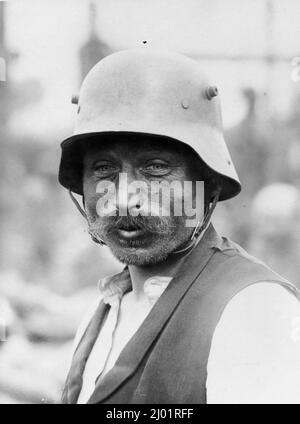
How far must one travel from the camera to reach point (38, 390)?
346 centimetres

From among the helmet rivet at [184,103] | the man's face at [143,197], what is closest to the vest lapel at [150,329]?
the man's face at [143,197]

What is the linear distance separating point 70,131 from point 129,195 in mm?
1226

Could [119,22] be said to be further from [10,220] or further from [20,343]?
[20,343]

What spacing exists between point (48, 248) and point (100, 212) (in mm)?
1133

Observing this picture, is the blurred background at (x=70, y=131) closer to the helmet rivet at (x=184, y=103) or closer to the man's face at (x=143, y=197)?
the helmet rivet at (x=184, y=103)

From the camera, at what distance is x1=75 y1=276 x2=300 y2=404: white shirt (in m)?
2.08

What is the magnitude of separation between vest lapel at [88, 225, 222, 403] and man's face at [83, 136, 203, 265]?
126 mm

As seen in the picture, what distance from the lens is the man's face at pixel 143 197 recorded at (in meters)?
2.44

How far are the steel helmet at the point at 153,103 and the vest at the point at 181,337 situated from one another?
15.6 inches

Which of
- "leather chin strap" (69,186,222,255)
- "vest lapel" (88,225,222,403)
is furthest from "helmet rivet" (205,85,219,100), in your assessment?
"vest lapel" (88,225,222,403)

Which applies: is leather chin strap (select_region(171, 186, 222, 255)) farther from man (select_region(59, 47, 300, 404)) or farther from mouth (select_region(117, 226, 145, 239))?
mouth (select_region(117, 226, 145, 239))

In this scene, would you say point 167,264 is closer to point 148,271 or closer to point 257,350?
point 148,271

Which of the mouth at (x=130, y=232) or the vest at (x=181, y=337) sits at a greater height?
the mouth at (x=130, y=232)

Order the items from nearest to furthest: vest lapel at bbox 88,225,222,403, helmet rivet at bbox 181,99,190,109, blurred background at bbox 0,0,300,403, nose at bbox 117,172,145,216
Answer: vest lapel at bbox 88,225,222,403
nose at bbox 117,172,145,216
helmet rivet at bbox 181,99,190,109
blurred background at bbox 0,0,300,403
